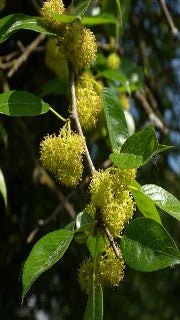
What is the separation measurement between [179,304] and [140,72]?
1312mm

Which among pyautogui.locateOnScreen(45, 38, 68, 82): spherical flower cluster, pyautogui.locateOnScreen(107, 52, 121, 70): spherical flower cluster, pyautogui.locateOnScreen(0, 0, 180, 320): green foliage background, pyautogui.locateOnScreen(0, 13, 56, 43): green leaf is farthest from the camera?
pyautogui.locateOnScreen(0, 0, 180, 320): green foliage background

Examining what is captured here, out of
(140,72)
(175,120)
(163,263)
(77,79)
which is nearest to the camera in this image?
(163,263)

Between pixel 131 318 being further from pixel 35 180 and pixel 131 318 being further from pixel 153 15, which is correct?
pixel 153 15

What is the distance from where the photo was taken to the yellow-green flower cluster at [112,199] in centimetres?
92

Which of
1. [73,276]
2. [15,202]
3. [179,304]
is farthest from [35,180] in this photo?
[179,304]

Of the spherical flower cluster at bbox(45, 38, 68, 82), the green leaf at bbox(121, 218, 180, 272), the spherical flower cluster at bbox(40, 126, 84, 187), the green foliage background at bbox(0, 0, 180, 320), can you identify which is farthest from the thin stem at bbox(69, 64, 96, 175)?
the green foliage background at bbox(0, 0, 180, 320)

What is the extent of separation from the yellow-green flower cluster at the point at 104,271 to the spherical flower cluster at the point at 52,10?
410 mm

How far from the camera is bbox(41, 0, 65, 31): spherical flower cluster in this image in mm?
1085

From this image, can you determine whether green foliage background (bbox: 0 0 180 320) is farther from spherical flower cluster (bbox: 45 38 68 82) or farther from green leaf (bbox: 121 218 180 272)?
green leaf (bbox: 121 218 180 272)

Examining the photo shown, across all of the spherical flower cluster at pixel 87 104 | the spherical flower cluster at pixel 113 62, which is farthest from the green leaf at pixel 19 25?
the spherical flower cluster at pixel 113 62

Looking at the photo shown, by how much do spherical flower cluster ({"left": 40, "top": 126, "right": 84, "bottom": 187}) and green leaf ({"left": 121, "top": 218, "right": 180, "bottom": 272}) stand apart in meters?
0.12

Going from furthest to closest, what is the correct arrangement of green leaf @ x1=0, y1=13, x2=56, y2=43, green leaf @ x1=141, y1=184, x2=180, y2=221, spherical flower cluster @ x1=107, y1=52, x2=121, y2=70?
1. spherical flower cluster @ x1=107, y1=52, x2=121, y2=70
2. green leaf @ x1=0, y1=13, x2=56, y2=43
3. green leaf @ x1=141, y1=184, x2=180, y2=221

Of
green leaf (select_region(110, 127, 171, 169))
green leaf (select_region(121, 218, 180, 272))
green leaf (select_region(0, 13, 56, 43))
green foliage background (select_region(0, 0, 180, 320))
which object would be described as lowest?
green foliage background (select_region(0, 0, 180, 320))

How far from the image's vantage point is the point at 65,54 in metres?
1.10
